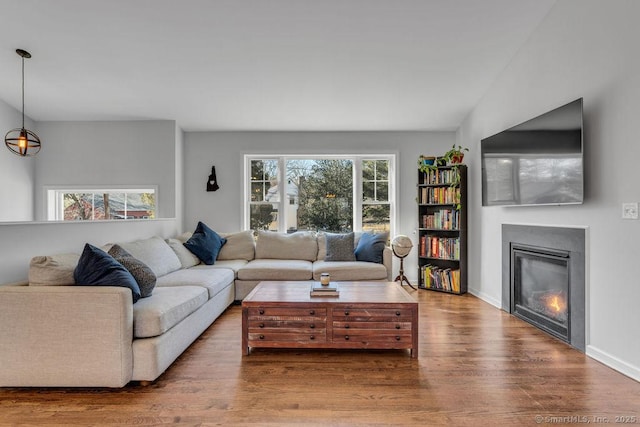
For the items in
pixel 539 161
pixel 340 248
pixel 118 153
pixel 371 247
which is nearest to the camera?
pixel 539 161

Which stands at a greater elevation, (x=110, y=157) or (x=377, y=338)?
(x=110, y=157)

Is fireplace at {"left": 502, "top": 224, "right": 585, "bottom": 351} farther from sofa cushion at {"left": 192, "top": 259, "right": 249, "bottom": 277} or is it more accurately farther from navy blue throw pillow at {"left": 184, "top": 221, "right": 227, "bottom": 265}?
navy blue throw pillow at {"left": 184, "top": 221, "right": 227, "bottom": 265}

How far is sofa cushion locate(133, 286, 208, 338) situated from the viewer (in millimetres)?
2162

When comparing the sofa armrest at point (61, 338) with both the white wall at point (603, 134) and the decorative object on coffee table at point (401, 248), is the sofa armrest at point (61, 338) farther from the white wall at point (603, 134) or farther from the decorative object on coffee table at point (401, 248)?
the decorative object on coffee table at point (401, 248)

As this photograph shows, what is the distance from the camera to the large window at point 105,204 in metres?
4.86

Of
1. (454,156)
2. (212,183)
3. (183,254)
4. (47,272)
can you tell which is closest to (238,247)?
(183,254)

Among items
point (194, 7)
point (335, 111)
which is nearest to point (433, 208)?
point (335, 111)

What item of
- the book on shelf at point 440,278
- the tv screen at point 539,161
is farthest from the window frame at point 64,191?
the tv screen at point 539,161

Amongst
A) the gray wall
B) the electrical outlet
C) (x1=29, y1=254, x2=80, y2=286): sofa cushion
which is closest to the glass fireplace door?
the electrical outlet

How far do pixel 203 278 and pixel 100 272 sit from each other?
48.1 inches

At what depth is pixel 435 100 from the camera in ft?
14.0

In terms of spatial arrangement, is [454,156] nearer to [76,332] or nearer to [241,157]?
[241,157]

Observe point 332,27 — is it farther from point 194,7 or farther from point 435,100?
point 435,100

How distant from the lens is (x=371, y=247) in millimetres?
4312
